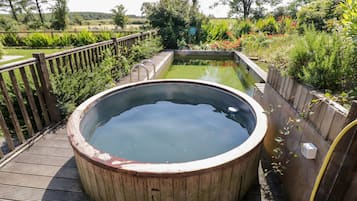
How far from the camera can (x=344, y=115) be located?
1422mm

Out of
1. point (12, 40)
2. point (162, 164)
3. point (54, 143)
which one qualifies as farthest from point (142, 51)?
point (12, 40)

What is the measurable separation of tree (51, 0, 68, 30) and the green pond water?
820 inches

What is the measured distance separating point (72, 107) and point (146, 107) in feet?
4.67

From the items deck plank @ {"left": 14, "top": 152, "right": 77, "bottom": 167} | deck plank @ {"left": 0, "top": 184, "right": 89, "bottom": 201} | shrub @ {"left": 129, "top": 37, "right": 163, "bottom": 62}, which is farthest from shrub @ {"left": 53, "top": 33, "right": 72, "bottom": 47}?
deck plank @ {"left": 0, "top": 184, "right": 89, "bottom": 201}

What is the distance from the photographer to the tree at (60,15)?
23375 mm

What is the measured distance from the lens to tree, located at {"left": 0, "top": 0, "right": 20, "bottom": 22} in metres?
28.4

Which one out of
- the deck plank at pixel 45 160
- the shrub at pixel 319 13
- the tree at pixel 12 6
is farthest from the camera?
the tree at pixel 12 6

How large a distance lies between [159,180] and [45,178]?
1.55 metres

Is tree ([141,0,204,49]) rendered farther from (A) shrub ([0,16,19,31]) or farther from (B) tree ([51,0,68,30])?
(A) shrub ([0,16,19,31])


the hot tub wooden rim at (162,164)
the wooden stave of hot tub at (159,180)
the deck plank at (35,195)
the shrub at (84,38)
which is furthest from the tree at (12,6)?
the wooden stave of hot tub at (159,180)

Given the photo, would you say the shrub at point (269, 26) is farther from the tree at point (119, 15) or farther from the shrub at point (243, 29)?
the tree at point (119, 15)

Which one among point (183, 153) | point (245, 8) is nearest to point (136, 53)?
point (183, 153)

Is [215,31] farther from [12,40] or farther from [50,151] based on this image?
[12,40]

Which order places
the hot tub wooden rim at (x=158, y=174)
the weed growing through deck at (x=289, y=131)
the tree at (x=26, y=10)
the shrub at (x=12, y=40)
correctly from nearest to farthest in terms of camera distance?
the hot tub wooden rim at (x=158, y=174)
the weed growing through deck at (x=289, y=131)
the shrub at (x=12, y=40)
the tree at (x=26, y=10)
